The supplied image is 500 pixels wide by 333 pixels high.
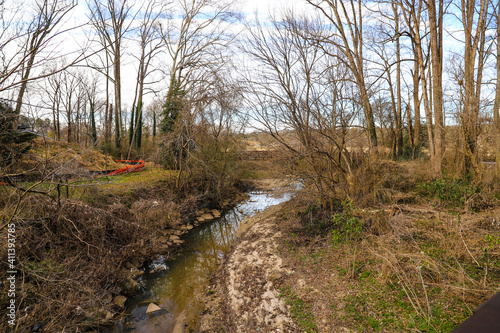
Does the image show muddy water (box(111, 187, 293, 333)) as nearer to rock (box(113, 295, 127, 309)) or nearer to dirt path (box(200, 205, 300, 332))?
rock (box(113, 295, 127, 309))

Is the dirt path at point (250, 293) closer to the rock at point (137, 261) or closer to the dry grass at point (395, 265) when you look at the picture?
the dry grass at point (395, 265)

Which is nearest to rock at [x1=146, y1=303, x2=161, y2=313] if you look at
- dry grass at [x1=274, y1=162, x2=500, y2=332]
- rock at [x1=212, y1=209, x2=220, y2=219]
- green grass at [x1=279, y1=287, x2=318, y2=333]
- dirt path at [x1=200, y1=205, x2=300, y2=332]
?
dirt path at [x1=200, y1=205, x2=300, y2=332]

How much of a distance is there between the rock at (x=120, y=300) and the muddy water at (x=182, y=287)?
0.14m

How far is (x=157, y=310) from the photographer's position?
589 cm

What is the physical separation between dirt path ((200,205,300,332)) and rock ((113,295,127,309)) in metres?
1.92

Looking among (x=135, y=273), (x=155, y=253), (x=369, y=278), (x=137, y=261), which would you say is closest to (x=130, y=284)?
(x=135, y=273)

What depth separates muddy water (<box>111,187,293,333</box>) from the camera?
5473 mm

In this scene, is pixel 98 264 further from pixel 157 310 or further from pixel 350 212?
pixel 350 212

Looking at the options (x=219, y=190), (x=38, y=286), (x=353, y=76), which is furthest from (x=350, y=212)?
(x=219, y=190)

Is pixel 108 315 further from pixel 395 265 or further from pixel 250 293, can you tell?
pixel 395 265

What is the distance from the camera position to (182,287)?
6.83m

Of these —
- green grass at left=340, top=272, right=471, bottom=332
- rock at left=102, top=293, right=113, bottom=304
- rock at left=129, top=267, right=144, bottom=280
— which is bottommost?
rock at left=129, top=267, right=144, bottom=280

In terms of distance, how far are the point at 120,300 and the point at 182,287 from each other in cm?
144

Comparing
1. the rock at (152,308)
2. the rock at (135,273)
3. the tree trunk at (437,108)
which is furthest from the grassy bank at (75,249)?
the tree trunk at (437,108)
